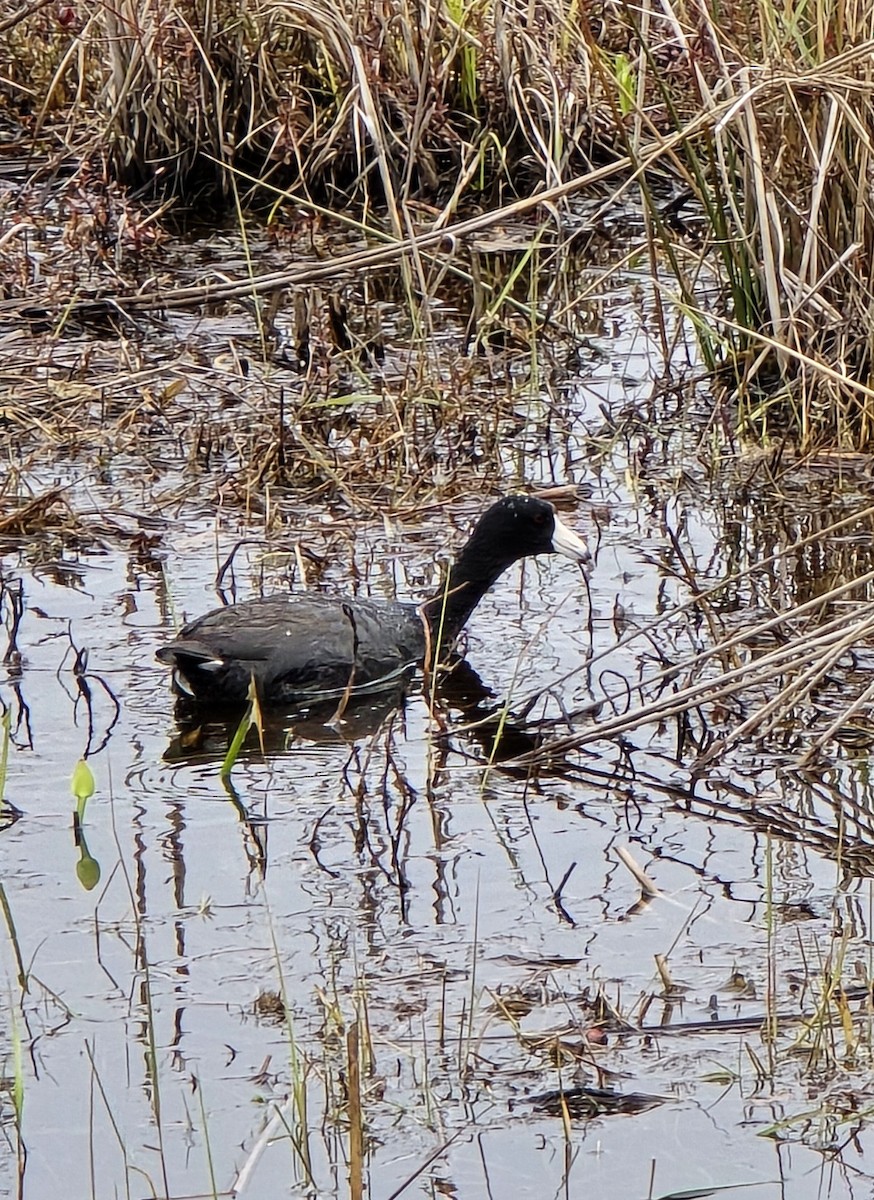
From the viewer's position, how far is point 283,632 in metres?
5.08

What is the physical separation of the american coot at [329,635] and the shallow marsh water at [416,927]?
13 cm

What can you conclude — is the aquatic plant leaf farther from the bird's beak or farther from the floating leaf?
the bird's beak

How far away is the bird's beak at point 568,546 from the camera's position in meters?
5.58

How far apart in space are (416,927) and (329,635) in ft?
4.32

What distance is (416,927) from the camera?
3949 mm

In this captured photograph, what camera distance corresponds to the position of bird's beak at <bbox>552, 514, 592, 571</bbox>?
5578mm

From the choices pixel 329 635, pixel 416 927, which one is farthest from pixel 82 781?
pixel 329 635

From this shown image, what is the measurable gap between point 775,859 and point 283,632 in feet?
4.68

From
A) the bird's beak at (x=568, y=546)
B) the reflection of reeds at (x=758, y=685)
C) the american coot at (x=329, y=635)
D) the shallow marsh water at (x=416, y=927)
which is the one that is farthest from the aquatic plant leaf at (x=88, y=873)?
the bird's beak at (x=568, y=546)

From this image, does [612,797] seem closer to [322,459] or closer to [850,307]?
[322,459]

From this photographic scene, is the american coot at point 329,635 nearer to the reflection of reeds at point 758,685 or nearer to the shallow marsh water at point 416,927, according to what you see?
the shallow marsh water at point 416,927

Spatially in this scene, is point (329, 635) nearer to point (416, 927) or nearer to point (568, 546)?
point (568, 546)

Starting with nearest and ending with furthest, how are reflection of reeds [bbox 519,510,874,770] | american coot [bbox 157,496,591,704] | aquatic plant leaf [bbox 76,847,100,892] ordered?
1. aquatic plant leaf [bbox 76,847,100,892]
2. reflection of reeds [bbox 519,510,874,770]
3. american coot [bbox 157,496,591,704]

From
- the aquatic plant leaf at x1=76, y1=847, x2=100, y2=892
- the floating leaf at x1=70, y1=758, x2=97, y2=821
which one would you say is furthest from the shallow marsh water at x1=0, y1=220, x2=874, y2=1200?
the floating leaf at x1=70, y1=758, x2=97, y2=821
